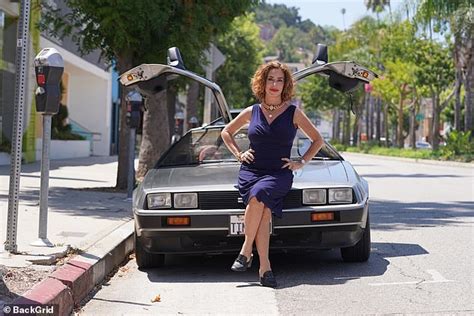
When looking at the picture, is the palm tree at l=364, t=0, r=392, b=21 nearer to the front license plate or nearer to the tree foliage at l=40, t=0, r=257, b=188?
the tree foliage at l=40, t=0, r=257, b=188

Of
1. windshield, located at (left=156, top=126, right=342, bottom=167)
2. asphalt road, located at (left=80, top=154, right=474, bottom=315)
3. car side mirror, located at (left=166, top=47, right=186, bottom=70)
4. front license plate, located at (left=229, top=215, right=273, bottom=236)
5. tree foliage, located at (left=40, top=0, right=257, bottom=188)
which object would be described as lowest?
asphalt road, located at (left=80, top=154, right=474, bottom=315)

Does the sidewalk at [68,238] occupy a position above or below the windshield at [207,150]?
below

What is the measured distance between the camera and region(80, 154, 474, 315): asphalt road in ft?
17.8

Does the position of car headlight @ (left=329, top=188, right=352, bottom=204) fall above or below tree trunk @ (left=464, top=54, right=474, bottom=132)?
below

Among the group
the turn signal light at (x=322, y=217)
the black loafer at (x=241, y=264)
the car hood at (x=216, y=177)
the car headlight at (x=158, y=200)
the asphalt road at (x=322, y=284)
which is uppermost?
the car hood at (x=216, y=177)

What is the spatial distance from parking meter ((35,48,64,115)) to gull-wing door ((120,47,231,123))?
169 cm

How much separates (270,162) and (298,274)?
1185mm

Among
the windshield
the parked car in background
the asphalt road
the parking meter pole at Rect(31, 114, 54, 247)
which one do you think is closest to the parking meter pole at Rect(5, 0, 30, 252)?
the parking meter pole at Rect(31, 114, 54, 247)

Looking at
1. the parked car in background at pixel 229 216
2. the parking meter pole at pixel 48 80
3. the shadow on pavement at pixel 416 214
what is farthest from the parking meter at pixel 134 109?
the parking meter pole at pixel 48 80

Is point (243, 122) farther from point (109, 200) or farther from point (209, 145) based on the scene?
point (109, 200)

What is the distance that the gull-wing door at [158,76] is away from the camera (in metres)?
8.05

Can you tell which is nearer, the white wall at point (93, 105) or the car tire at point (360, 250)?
the car tire at point (360, 250)

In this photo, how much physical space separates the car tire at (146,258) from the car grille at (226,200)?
81cm

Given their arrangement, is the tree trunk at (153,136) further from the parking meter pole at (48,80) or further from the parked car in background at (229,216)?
the parking meter pole at (48,80)
